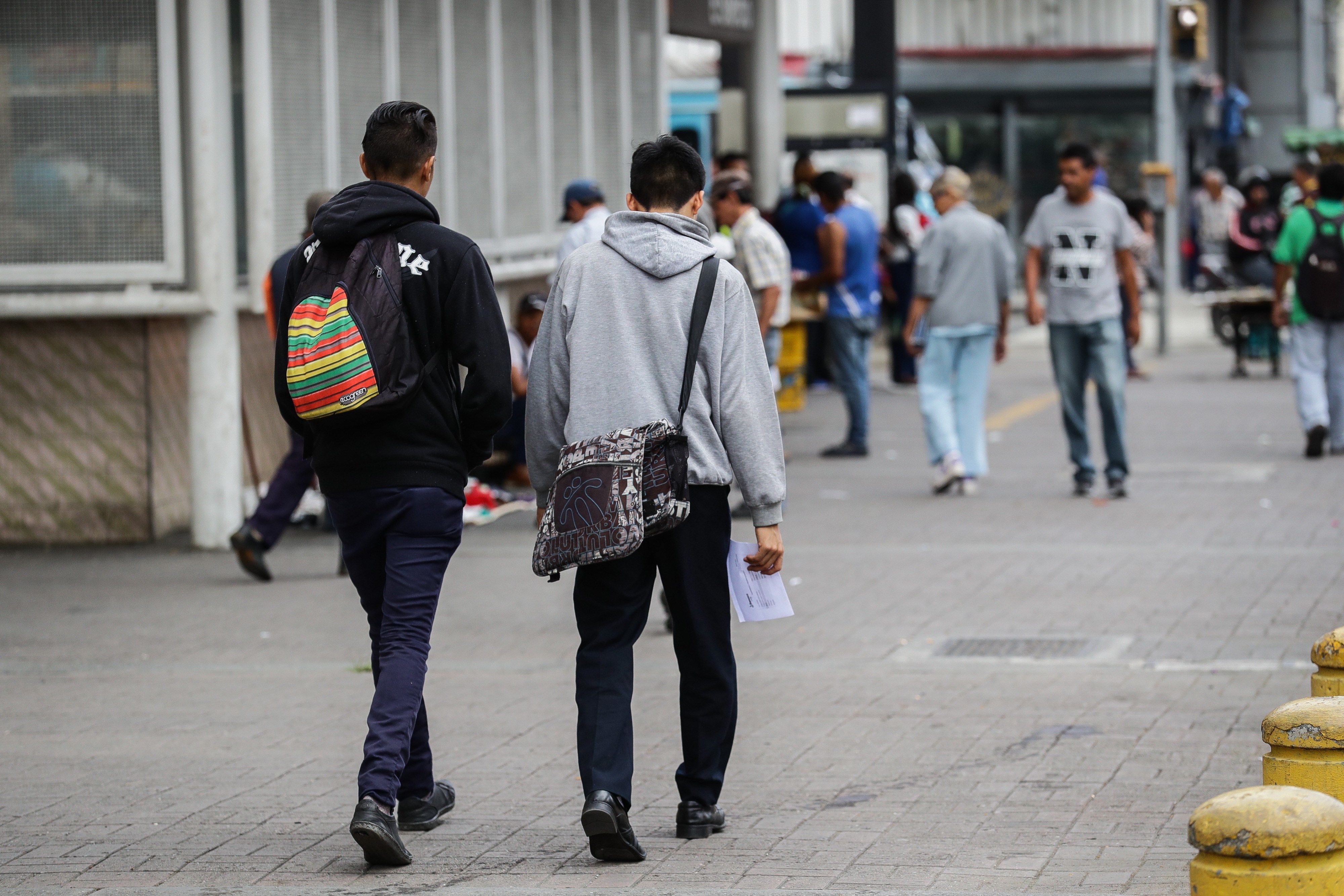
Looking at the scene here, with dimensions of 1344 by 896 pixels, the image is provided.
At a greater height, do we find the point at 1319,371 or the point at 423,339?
the point at 423,339

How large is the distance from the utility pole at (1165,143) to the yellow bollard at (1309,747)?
55.3ft

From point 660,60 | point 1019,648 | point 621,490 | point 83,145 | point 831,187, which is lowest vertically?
point 1019,648

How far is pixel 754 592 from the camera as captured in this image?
202 inches

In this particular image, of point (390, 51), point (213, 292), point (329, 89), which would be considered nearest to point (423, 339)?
point (213, 292)

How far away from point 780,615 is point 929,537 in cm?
547

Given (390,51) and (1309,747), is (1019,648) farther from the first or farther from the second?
(390,51)

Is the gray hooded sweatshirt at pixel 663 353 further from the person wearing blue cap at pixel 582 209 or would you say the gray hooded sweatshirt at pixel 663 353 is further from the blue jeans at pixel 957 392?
the blue jeans at pixel 957 392

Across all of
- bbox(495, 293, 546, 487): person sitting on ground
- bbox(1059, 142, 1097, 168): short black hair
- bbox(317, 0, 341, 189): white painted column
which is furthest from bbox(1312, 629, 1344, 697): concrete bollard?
bbox(495, 293, 546, 487): person sitting on ground

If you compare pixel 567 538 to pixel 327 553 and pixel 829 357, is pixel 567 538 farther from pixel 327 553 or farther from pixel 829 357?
pixel 829 357

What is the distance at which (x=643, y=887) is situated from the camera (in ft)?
15.6

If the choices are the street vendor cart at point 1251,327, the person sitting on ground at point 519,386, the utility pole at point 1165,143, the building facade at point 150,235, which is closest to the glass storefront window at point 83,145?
the building facade at point 150,235

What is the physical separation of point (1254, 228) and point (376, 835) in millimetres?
21815

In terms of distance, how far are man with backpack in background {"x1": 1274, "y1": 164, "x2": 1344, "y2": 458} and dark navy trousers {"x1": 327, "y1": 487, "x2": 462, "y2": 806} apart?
921cm

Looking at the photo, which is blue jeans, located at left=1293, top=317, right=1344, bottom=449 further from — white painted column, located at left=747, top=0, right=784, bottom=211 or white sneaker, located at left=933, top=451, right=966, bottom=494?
white painted column, located at left=747, top=0, right=784, bottom=211
